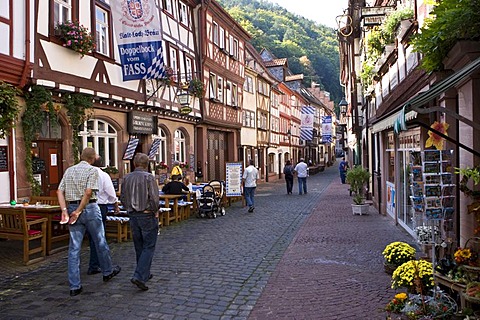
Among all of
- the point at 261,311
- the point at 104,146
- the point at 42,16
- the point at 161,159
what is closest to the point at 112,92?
the point at 104,146

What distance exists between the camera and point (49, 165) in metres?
10.7

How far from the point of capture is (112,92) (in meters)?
12.8

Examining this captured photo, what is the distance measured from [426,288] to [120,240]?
20.3 feet

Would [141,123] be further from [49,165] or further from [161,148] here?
[49,165]

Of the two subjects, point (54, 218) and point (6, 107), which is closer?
point (6, 107)

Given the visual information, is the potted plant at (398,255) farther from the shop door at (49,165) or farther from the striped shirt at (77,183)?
the shop door at (49,165)

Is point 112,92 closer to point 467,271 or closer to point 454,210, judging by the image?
point 454,210

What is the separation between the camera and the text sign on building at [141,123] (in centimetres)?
1423

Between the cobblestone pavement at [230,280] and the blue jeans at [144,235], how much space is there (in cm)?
26

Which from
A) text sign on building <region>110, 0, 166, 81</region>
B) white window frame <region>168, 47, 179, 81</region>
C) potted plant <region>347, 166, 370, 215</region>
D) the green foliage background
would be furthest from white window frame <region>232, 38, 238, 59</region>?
the green foliage background

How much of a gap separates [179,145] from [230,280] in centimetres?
1332

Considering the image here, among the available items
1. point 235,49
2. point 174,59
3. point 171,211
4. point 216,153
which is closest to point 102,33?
point 174,59

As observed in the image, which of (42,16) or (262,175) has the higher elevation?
(42,16)

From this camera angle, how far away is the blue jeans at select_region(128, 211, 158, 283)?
5.77 metres
